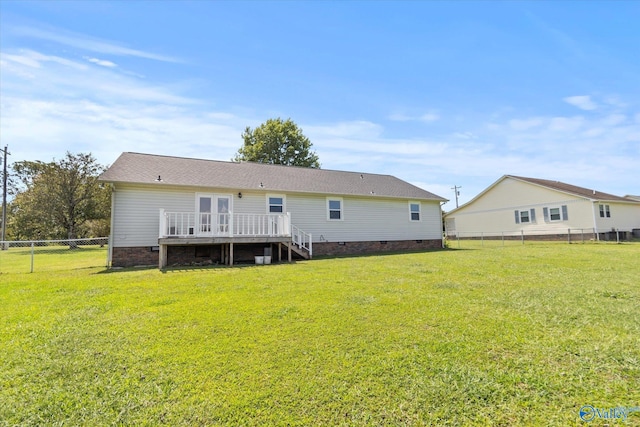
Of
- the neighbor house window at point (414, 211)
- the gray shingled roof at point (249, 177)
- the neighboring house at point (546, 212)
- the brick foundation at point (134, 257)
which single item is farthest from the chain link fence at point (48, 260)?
the neighboring house at point (546, 212)

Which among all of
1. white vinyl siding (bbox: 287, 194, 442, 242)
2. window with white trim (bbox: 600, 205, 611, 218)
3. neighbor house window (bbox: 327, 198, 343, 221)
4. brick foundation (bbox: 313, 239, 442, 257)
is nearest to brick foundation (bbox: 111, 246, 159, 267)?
white vinyl siding (bbox: 287, 194, 442, 242)

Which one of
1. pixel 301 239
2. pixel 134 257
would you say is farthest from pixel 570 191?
pixel 134 257

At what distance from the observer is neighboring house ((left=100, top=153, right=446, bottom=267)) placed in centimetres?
1082

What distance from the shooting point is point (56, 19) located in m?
7.67

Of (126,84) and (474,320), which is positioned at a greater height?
(126,84)

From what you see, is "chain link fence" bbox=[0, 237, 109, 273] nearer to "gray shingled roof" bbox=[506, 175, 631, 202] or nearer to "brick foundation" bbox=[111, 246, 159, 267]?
"brick foundation" bbox=[111, 246, 159, 267]

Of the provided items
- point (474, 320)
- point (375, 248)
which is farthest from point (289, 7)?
point (375, 248)

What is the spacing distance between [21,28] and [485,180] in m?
32.2

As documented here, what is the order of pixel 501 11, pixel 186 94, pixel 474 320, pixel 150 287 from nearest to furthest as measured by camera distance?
1. pixel 474 320
2. pixel 150 287
3. pixel 501 11
4. pixel 186 94

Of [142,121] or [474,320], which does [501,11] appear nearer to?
[474,320]

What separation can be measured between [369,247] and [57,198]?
28.7 metres

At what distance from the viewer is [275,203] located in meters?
→ 13.5

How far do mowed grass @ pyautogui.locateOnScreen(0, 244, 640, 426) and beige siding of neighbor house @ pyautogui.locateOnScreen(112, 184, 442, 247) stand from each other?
5.55 metres

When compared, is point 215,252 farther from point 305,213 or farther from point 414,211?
point 414,211
